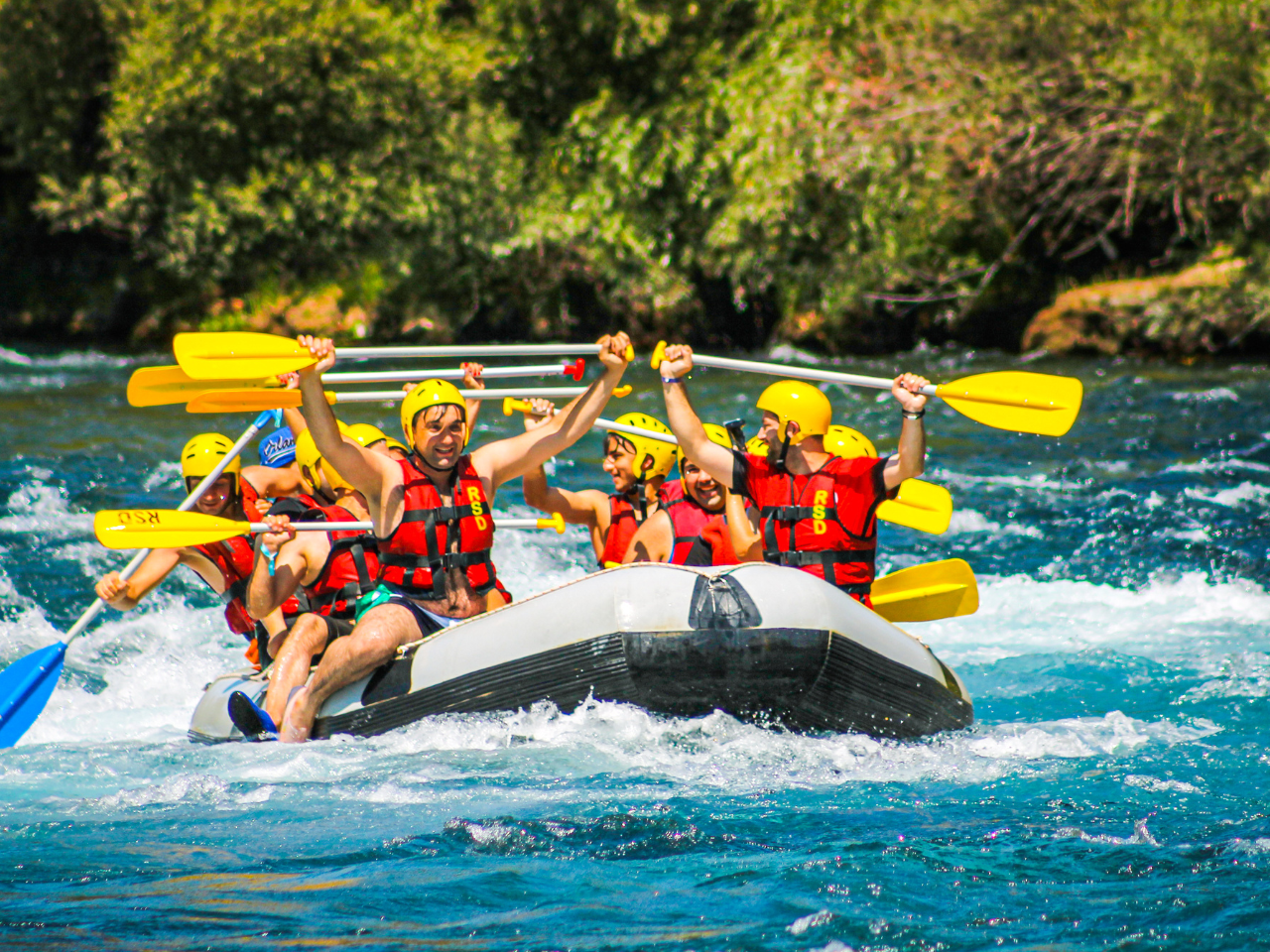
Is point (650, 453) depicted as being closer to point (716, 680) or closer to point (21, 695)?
point (716, 680)

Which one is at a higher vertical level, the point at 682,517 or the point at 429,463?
the point at 429,463

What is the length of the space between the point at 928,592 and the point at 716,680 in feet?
5.48

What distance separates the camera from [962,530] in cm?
910

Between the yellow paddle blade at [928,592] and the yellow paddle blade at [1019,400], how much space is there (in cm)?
68

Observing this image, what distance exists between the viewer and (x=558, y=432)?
5297 mm

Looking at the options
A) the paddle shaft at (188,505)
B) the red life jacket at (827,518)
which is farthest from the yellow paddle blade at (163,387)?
the red life jacket at (827,518)

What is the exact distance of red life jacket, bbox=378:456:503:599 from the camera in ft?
16.5

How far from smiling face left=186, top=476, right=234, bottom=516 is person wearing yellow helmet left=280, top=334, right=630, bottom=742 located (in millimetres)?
1097

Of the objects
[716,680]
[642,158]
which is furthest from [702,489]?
[642,158]

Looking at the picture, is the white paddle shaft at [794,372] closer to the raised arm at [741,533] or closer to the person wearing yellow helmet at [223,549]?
the raised arm at [741,533]

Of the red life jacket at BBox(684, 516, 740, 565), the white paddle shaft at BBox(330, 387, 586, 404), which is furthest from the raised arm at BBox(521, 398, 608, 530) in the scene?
the red life jacket at BBox(684, 516, 740, 565)

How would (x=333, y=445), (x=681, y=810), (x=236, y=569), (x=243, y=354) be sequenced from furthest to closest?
(x=236, y=569), (x=243, y=354), (x=333, y=445), (x=681, y=810)

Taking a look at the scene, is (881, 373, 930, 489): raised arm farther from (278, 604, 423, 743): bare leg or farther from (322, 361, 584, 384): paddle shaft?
(278, 604, 423, 743): bare leg

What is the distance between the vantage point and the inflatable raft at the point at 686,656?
177 inches
